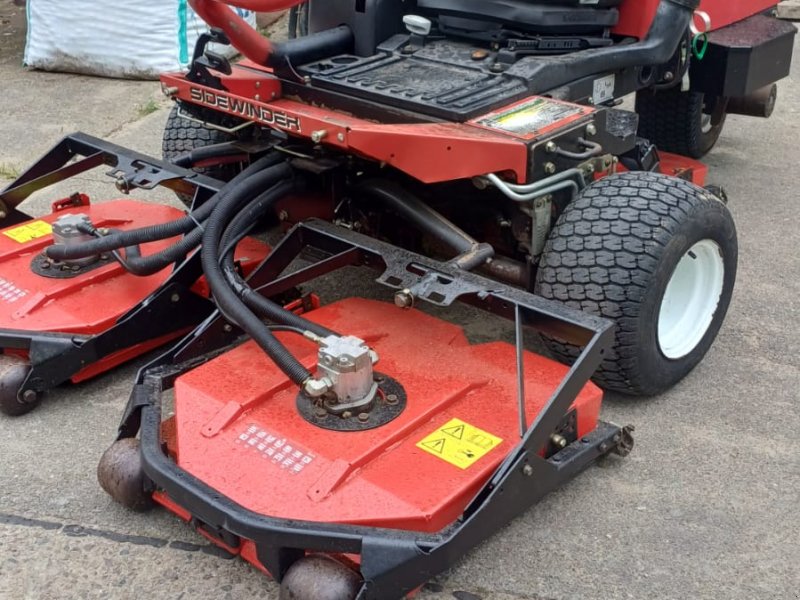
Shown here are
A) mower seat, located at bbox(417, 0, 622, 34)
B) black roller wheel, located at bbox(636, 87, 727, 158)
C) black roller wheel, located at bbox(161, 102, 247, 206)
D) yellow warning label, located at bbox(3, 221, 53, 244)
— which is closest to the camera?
mower seat, located at bbox(417, 0, 622, 34)

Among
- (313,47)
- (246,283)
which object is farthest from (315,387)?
(313,47)

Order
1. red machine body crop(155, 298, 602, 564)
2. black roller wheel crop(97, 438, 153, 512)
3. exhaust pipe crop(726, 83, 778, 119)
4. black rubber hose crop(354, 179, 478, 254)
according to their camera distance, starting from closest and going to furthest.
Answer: red machine body crop(155, 298, 602, 564), black roller wheel crop(97, 438, 153, 512), black rubber hose crop(354, 179, 478, 254), exhaust pipe crop(726, 83, 778, 119)

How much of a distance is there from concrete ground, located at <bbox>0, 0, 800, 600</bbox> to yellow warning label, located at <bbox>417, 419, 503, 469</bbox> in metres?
0.25

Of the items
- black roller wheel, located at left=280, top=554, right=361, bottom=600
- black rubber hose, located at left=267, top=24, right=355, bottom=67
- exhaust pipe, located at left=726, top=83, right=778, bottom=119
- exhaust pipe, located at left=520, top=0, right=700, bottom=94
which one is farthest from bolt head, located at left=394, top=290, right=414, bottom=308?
exhaust pipe, located at left=726, top=83, right=778, bottom=119

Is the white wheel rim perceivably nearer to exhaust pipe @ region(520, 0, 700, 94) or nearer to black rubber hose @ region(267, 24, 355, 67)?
exhaust pipe @ region(520, 0, 700, 94)

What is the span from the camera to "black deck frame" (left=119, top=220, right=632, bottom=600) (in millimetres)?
1936

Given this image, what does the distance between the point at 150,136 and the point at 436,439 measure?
342 cm

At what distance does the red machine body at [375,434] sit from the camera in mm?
2055

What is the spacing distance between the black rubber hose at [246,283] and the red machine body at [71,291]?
0.38m

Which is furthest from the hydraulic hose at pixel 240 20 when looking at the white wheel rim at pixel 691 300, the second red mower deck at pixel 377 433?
the white wheel rim at pixel 691 300

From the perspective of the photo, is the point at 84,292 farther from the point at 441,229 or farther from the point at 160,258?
the point at 441,229

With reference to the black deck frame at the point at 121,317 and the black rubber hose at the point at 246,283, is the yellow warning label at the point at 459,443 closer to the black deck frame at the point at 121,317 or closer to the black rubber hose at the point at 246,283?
the black rubber hose at the point at 246,283

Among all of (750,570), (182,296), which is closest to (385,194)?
(182,296)

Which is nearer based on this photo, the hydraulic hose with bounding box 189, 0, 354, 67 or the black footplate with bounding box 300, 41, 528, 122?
the hydraulic hose with bounding box 189, 0, 354, 67
